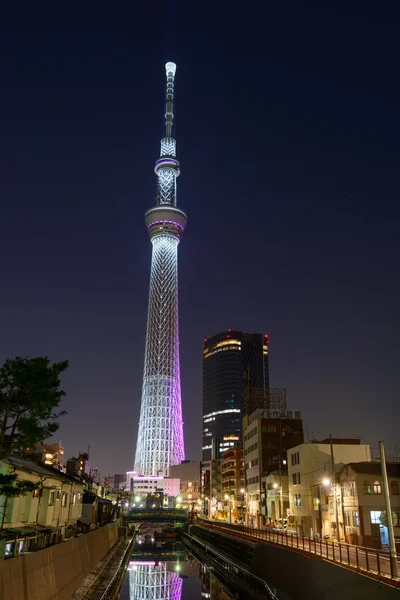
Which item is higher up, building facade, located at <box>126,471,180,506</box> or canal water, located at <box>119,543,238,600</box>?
building facade, located at <box>126,471,180,506</box>

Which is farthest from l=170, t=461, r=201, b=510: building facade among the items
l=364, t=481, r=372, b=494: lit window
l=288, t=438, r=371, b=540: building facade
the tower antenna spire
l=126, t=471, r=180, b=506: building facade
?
l=364, t=481, r=372, b=494: lit window

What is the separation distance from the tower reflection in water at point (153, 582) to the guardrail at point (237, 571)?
4.70 meters

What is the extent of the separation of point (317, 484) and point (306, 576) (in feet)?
74.3

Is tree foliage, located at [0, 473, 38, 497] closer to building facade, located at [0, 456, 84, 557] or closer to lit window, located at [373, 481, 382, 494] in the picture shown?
building facade, located at [0, 456, 84, 557]

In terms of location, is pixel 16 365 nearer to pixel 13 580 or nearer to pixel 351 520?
pixel 13 580

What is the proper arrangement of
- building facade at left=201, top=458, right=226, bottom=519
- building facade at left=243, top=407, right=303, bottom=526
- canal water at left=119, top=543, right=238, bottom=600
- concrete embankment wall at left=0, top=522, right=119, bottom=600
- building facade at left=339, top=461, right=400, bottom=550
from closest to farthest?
concrete embankment wall at left=0, top=522, right=119, bottom=600 → building facade at left=339, top=461, right=400, bottom=550 → canal water at left=119, top=543, right=238, bottom=600 → building facade at left=243, top=407, right=303, bottom=526 → building facade at left=201, top=458, right=226, bottom=519

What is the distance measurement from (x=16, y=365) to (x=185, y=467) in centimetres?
15337

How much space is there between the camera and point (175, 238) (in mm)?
156375

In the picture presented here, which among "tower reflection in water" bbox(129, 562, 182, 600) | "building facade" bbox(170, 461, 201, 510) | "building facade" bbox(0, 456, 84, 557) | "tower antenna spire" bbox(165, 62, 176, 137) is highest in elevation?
"tower antenna spire" bbox(165, 62, 176, 137)

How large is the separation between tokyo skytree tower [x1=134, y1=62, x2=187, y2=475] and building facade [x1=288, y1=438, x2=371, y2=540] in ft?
263

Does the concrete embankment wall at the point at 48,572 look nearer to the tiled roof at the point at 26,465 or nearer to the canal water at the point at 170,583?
the tiled roof at the point at 26,465

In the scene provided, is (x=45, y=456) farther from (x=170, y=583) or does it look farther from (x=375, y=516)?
(x=375, y=516)

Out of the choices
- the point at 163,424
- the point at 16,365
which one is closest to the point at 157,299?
the point at 163,424

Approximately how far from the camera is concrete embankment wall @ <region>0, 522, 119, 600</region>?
16067mm
